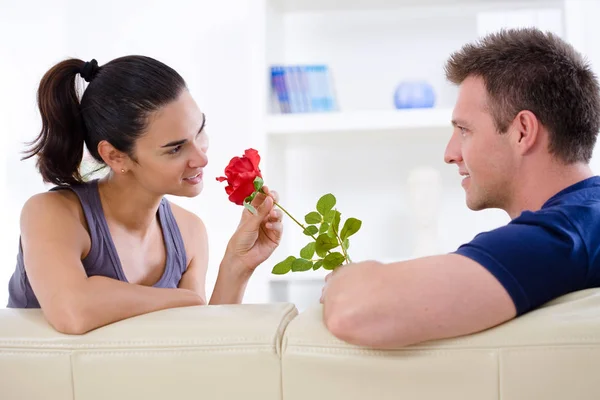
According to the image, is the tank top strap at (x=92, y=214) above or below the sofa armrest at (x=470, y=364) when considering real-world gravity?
above

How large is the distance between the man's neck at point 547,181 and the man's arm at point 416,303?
0.51m

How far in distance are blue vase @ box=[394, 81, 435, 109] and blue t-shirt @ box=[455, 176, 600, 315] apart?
2.37m

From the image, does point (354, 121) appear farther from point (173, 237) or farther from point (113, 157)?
point (113, 157)

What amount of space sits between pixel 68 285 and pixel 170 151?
0.62m

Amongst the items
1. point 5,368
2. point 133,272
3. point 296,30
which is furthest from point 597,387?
point 296,30

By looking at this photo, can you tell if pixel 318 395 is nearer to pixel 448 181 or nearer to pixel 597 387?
pixel 597 387

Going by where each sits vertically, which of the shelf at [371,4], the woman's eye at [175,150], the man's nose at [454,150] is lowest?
the man's nose at [454,150]

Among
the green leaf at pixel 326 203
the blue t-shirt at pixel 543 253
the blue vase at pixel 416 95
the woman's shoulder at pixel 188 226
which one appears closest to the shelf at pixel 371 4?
the blue vase at pixel 416 95

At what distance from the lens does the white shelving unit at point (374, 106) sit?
12.8 feet

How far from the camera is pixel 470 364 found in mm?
1052

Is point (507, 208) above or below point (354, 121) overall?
below

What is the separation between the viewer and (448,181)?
13.0 ft

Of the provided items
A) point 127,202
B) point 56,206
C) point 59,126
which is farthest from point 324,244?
point 59,126

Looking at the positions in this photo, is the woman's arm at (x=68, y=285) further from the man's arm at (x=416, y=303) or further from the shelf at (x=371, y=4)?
the shelf at (x=371, y=4)
